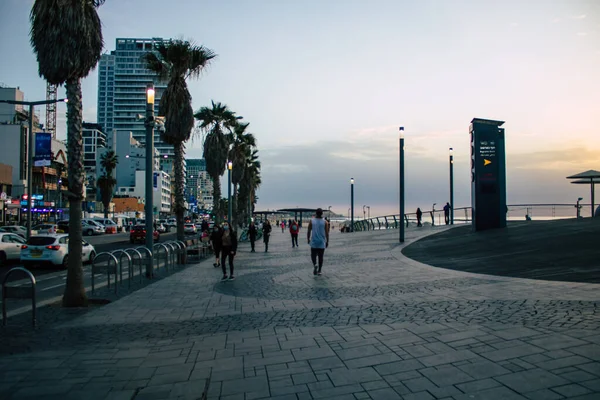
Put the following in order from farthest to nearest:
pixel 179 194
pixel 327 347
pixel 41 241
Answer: pixel 179 194
pixel 41 241
pixel 327 347

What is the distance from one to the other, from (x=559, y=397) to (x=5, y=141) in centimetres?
8297

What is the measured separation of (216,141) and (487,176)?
17.9 metres

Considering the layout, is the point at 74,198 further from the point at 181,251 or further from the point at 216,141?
the point at 216,141

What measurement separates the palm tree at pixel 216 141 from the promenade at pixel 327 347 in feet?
70.4

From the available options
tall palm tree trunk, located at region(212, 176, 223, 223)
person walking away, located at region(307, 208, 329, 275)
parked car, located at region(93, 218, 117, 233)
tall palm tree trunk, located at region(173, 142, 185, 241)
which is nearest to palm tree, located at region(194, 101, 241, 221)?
tall palm tree trunk, located at region(212, 176, 223, 223)

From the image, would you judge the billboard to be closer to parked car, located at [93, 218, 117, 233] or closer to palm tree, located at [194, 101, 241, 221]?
palm tree, located at [194, 101, 241, 221]

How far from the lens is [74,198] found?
930cm

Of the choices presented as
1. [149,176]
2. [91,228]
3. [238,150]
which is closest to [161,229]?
[91,228]

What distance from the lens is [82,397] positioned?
4434 millimetres

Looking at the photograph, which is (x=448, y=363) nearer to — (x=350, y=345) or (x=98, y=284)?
(x=350, y=345)

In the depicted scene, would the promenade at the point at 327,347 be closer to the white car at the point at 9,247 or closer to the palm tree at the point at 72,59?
the palm tree at the point at 72,59

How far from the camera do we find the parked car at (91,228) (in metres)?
50.1

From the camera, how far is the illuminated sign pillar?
2198cm

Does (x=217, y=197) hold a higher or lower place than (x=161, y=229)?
higher
